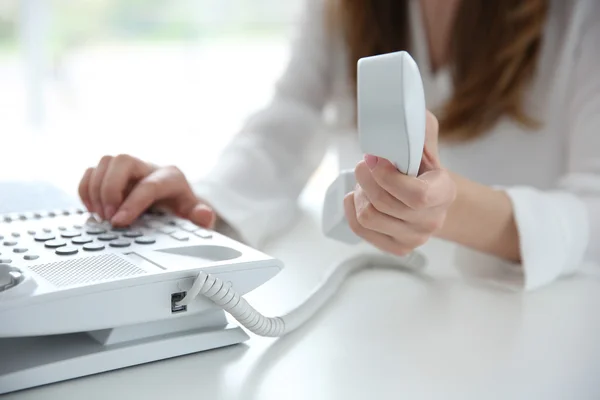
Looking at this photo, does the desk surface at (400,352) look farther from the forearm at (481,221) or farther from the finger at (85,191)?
the finger at (85,191)

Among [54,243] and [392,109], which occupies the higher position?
[392,109]

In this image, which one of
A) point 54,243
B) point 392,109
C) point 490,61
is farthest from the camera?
point 490,61

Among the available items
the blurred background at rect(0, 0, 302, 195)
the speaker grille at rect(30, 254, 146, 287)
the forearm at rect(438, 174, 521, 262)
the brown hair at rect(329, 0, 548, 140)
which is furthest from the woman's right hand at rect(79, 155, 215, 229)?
the blurred background at rect(0, 0, 302, 195)

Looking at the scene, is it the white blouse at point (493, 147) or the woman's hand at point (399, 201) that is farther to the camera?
A: the white blouse at point (493, 147)

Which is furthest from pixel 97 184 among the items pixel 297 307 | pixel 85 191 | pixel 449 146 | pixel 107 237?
pixel 449 146

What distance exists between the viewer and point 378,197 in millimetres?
461

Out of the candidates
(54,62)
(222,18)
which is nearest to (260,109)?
(54,62)

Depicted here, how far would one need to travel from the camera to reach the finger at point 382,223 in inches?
19.3

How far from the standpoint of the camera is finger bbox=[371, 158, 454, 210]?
43 centimetres

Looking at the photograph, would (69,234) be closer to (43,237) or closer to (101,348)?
(43,237)

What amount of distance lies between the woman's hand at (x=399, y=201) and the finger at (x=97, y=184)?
0.22 m

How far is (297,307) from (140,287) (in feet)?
0.45

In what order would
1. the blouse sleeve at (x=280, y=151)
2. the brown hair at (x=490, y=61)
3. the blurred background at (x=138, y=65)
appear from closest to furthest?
the blouse sleeve at (x=280, y=151) < the brown hair at (x=490, y=61) < the blurred background at (x=138, y=65)

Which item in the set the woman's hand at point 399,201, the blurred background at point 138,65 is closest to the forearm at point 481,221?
the woman's hand at point 399,201
